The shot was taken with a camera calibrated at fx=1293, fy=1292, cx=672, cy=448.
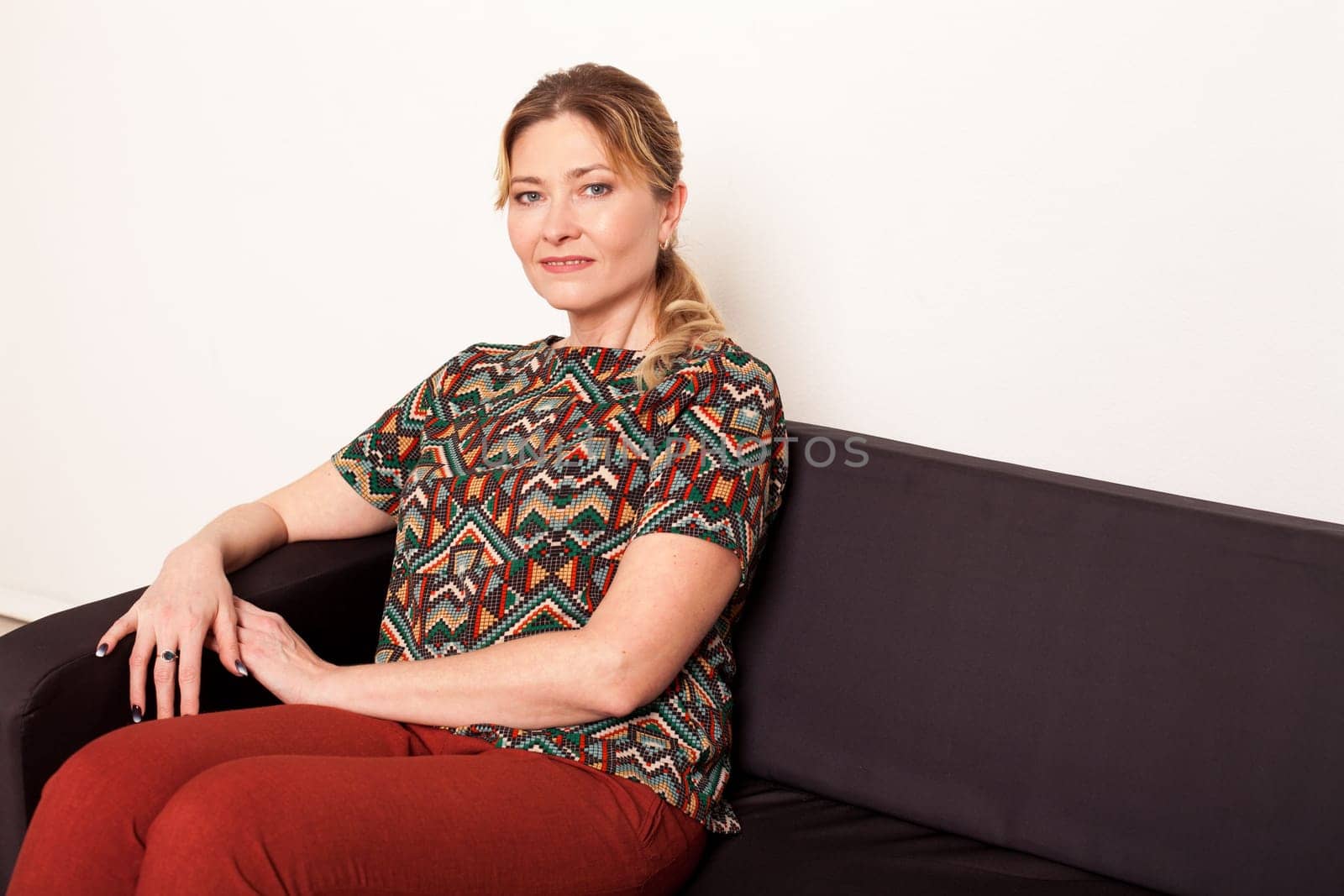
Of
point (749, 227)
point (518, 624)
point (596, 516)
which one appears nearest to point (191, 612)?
point (518, 624)

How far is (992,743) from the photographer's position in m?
1.70

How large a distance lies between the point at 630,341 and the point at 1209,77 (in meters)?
0.94

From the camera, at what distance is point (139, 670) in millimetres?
1658

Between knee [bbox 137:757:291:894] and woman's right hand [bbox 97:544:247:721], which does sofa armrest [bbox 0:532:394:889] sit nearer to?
woman's right hand [bbox 97:544:247:721]

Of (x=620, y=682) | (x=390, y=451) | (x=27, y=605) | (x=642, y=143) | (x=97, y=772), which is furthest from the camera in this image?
(x=27, y=605)

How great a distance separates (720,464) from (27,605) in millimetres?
2704

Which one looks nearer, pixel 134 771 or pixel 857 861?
pixel 134 771

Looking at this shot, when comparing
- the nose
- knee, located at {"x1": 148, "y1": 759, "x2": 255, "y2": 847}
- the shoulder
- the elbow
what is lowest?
knee, located at {"x1": 148, "y1": 759, "x2": 255, "y2": 847}

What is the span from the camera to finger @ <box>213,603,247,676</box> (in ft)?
5.59

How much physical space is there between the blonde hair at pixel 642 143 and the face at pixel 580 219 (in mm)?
17

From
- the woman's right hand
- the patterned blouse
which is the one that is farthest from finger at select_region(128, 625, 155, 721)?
the patterned blouse

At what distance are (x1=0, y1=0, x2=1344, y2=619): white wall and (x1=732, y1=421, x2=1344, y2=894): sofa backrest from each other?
429mm

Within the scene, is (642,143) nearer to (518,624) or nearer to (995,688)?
(518,624)

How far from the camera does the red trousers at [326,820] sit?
130 cm
